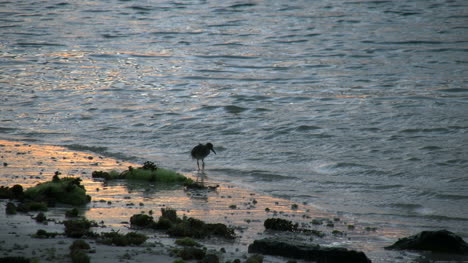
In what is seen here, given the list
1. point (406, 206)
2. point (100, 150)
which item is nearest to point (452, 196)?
point (406, 206)

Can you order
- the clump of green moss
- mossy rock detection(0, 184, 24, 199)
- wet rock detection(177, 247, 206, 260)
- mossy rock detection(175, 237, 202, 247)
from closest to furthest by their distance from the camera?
wet rock detection(177, 247, 206, 260) → the clump of green moss → mossy rock detection(175, 237, 202, 247) → mossy rock detection(0, 184, 24, 199)

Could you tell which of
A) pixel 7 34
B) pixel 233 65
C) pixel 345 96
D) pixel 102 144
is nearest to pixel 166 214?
pixel 102 144

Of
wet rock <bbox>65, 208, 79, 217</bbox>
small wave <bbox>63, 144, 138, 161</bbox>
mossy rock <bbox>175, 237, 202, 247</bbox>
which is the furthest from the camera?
small wave <bbox>63, 144, 138, 161</bbox>

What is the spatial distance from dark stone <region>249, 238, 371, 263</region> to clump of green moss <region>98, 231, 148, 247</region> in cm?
109

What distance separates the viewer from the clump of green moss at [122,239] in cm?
669

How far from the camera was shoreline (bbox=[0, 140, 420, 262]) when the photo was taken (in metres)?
6.53

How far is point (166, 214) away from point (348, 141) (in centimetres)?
707

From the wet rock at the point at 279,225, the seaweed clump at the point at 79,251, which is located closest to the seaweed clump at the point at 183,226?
the wet rock at the point at 279,225

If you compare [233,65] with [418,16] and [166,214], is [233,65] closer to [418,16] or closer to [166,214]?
[418,16]

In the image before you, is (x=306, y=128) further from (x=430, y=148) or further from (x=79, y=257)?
(x=79, y=257)

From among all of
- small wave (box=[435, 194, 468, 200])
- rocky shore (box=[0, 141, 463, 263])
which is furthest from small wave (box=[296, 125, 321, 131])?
small wave (box=[435, 194, 468, 200])

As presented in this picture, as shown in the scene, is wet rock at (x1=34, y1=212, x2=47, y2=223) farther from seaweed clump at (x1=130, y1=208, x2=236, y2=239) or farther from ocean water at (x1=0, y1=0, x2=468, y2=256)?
ocean water at (x1=0, y1=0, x2=468, y2=256)

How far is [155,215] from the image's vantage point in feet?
27.3

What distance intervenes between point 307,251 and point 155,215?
2359mm
